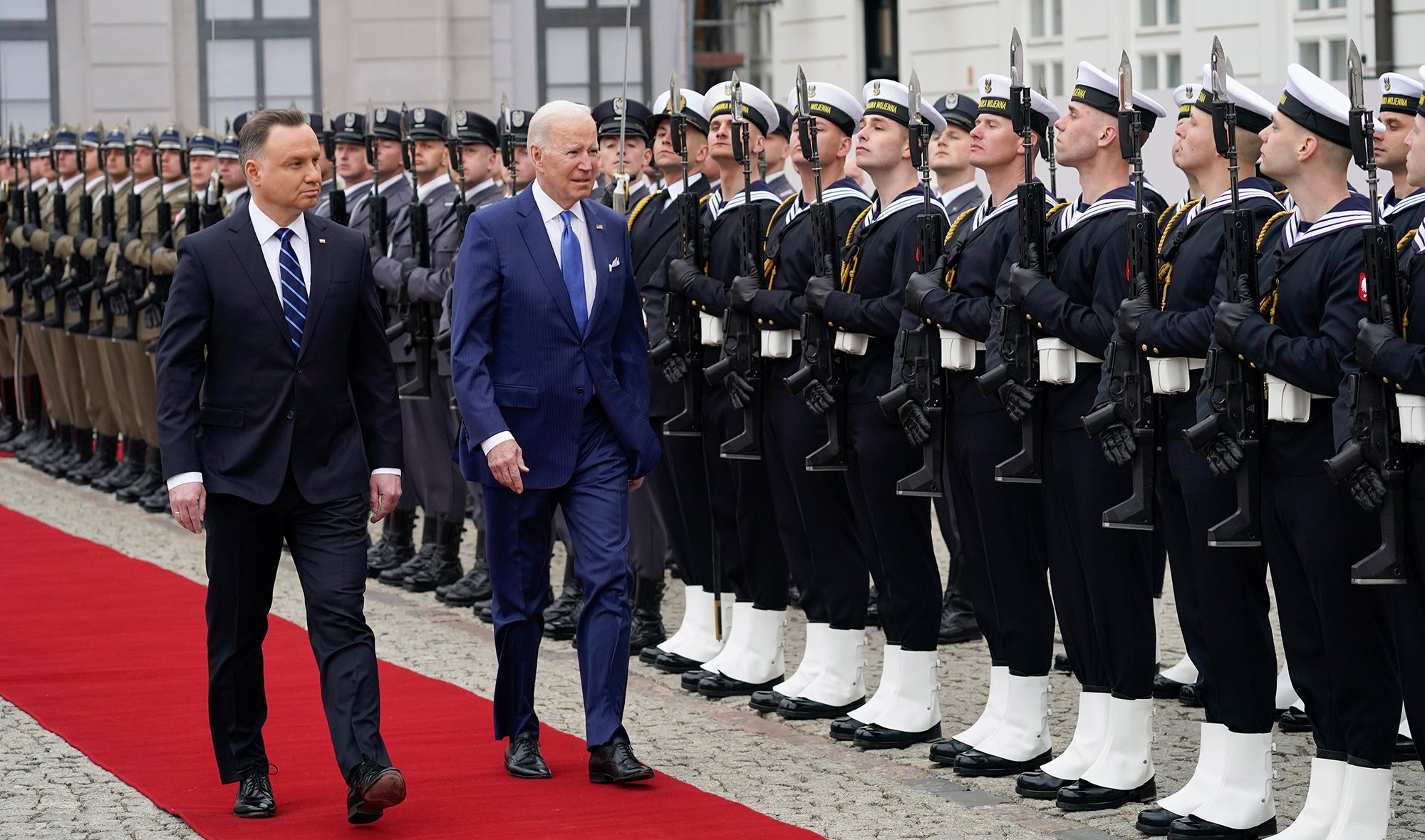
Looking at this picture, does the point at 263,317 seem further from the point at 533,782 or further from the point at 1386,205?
the point at 1386,205

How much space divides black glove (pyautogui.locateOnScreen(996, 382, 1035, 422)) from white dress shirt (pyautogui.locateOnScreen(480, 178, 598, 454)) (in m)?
1.17

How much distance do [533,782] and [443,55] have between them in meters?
17.4

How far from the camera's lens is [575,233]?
6.29 metres

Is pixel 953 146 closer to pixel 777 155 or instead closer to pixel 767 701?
pixel 777 155

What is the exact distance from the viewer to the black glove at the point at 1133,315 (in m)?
5.57

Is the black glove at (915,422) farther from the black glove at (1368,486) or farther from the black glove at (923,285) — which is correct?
the black glove at (1368,486)

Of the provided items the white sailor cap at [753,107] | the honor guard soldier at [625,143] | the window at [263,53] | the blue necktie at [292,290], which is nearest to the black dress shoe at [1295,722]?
the white sailor cap at [753,107]

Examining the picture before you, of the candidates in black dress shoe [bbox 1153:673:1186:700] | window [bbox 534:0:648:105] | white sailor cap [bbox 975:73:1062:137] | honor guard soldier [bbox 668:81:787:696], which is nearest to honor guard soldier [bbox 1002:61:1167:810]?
white sailor cap [bbox 975:73:1062:137]

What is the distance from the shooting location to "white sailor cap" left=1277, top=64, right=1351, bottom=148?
5.24 meters

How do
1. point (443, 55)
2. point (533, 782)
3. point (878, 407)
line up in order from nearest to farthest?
point (533, 782) < point (878, 407) < point (443, 55)

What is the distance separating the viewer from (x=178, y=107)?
22.8 metres

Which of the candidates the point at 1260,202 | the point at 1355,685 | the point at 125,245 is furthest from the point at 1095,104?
the point at 125,245

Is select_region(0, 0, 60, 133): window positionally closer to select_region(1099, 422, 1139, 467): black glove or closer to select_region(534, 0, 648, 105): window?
select_region(534, 0, 648, 105): window

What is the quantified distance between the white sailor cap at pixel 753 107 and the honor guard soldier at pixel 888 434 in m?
0.84
